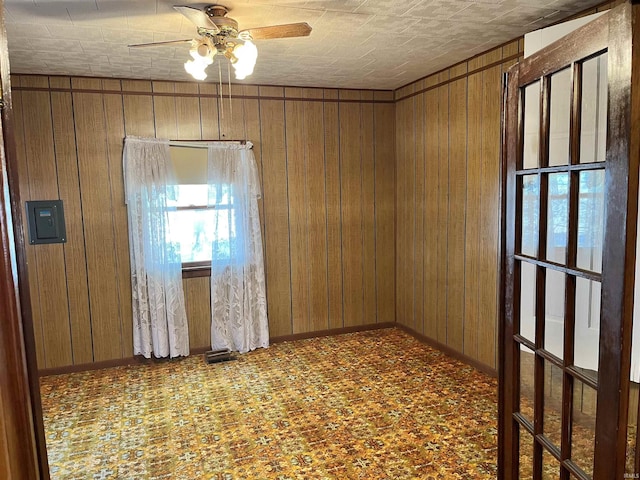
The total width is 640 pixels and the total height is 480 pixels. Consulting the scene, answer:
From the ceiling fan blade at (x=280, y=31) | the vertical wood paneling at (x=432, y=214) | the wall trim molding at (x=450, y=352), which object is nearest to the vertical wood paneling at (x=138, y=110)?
the ceiling fan blade at (x=280, y=31)

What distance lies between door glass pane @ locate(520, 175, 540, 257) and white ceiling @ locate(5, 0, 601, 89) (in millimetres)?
1409

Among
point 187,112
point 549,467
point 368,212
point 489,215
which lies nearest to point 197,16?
point 187,112

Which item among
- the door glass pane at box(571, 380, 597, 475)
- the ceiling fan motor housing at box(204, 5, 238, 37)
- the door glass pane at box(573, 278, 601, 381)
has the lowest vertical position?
the door glass pane at box(571, 380, 597, 475)

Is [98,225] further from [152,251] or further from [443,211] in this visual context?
[443,211]

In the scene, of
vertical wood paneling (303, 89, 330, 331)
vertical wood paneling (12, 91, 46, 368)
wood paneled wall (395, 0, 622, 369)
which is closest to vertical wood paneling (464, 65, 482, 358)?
wood paneled wall (395, 0, 622, 369)

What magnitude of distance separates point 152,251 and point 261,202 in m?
1.21

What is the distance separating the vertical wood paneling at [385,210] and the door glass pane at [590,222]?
12.0 ft

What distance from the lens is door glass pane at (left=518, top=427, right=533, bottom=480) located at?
1.81m

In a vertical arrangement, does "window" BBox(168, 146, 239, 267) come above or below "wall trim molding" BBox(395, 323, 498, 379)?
above

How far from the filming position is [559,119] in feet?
5.31

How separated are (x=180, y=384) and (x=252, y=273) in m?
1.31

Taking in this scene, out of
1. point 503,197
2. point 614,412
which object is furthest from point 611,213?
point 503,197

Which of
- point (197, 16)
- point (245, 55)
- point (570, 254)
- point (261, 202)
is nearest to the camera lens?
point (570, 254)

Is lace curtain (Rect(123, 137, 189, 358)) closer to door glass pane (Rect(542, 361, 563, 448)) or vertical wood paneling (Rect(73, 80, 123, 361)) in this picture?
vertical wood paneling (Rect(73, 80, 123, 361))
